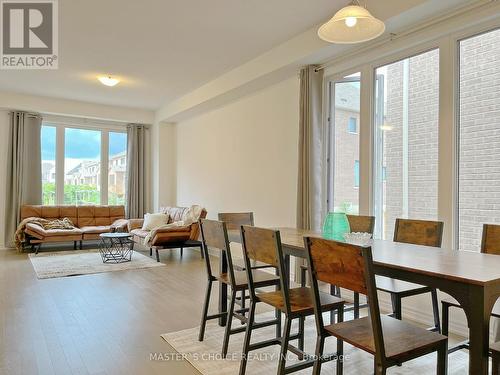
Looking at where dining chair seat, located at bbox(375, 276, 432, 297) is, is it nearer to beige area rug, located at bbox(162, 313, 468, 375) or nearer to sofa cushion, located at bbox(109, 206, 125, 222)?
beige area rug, located at bbox(162, 313, 468, 375)

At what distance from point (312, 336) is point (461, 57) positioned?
8.63 feet

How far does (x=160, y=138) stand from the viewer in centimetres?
809

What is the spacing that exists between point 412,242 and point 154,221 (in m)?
5.02

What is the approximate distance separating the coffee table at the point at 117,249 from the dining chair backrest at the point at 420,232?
4.34m

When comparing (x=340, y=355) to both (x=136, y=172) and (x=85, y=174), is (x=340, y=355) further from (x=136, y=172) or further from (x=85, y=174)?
(x=85, y=174)

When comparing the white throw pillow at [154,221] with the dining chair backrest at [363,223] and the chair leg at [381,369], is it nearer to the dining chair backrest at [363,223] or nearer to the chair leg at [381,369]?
the dining chair backrest at [363,223]

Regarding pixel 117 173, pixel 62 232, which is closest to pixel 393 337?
pixel 62 232

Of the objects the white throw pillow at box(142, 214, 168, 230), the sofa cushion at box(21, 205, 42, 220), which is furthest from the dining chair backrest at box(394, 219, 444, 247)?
the sofa cushion at box(21, 205, 42, 220)

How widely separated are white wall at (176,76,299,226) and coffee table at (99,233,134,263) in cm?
152

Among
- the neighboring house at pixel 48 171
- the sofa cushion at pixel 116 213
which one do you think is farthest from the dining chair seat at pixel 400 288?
the neighboring house at pixel 48 171

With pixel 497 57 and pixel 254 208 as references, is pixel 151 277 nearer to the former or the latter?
pixel 254 208

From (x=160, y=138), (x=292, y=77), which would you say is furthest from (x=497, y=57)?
(x=160, y=138)

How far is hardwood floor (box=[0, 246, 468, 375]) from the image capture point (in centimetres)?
236

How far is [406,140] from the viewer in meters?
3.55
